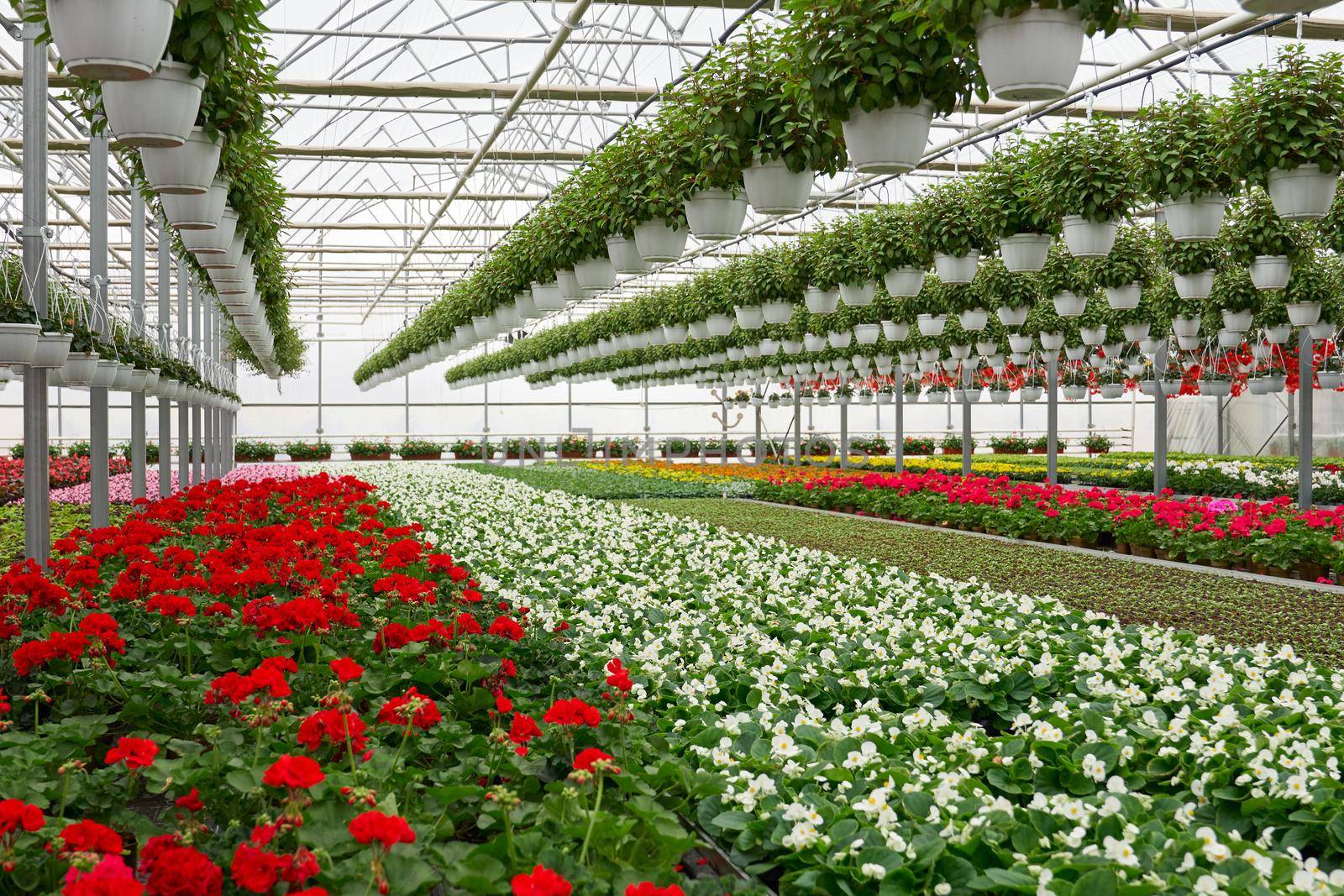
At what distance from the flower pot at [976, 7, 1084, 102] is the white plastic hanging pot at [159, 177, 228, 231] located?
270 centimetres

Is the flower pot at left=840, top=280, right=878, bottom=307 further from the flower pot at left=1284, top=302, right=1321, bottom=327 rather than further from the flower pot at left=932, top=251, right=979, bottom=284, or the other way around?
the flower pot at left=1284, top=302, right=1321, bottom=327

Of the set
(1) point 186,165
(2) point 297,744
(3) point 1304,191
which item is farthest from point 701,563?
(2) point 297,744

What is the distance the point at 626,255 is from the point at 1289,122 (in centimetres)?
289

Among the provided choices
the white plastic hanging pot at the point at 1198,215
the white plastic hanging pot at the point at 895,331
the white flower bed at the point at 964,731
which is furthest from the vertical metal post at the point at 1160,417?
the white plastic hanging pot at the point at 1198,215

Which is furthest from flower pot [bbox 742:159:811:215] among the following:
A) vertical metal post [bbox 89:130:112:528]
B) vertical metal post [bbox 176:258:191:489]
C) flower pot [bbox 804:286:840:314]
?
vertical metal post [bbox 176:258:191:489]

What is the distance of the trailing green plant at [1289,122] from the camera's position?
438 centimetres

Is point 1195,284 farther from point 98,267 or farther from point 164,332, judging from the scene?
point 164,332

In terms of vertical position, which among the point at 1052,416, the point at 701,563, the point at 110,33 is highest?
the point at 110,33

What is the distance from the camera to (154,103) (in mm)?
2596

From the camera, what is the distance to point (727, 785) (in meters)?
2.78

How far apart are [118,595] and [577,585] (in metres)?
2.80

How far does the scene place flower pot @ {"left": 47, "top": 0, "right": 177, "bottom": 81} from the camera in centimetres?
207

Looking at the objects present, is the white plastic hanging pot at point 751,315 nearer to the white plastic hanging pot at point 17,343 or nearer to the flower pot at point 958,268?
the flower pot at point 958,268

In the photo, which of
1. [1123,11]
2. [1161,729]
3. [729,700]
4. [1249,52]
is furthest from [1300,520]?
[1123,11]
